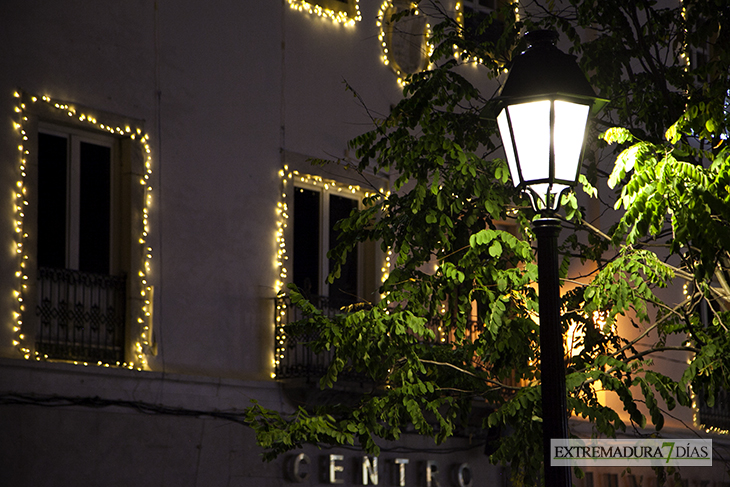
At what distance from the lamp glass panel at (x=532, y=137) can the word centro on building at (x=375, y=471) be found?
6722 millimetres

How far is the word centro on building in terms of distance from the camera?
1069cm

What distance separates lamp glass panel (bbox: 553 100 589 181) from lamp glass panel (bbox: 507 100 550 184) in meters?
0.05

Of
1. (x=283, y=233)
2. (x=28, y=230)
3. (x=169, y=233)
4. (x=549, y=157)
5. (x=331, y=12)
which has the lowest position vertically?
(x=549, y=157)

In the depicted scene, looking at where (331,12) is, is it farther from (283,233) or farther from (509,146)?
(509,146)

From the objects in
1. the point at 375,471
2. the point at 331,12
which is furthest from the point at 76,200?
the point at 375,471

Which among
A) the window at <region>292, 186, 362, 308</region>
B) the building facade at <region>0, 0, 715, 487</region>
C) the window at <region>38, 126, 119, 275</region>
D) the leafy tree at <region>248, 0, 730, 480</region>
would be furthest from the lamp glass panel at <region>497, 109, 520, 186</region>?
the window at <region>292, 186, 362, 308</region>

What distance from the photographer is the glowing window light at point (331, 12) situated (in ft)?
38.7

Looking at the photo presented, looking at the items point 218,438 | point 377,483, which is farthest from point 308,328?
point 377,483

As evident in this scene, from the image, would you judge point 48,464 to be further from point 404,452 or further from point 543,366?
point 543,366

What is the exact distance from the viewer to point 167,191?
33.6ft

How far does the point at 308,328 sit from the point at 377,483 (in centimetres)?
474

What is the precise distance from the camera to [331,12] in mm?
12078

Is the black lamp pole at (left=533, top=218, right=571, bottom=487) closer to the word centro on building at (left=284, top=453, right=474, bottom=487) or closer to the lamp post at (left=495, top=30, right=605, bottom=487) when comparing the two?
the lamp post at (left=495, top=30, right=605, bottom=487)

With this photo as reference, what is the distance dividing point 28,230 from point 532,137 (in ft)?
19.5
